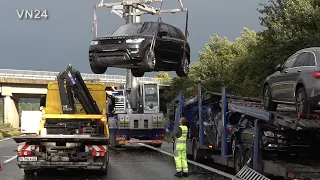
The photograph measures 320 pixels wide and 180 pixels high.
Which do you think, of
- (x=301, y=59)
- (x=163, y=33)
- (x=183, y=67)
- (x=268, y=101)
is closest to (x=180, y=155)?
(x=268, y=101)

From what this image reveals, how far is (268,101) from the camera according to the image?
12297 mm

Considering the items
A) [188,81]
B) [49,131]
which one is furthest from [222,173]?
[188,81]

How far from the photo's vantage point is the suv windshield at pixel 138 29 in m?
15.4

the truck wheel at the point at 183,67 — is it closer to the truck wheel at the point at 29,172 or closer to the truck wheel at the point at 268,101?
the truck wheel at the point at 268,101

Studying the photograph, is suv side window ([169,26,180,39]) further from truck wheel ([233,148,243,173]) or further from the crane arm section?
truck wheel ([233,148,243,173])

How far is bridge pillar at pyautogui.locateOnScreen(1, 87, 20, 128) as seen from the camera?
58.9 meters

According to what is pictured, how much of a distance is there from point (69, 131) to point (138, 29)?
3.71 meters

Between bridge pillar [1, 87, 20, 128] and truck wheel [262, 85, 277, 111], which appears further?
bridge pillar [1, 87, 20, 128]

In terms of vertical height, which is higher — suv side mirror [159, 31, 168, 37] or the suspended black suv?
suv side mirror [159, 31, 168, 37]

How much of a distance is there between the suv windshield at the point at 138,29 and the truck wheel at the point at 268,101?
14.2ft

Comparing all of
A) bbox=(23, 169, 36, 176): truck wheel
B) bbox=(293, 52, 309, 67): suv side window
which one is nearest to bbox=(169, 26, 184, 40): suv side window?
bbox=(293, 52, 309, 67): suv side window

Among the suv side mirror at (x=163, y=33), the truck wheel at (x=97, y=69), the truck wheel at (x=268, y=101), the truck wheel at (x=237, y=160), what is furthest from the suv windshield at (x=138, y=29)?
the truck wheel at (x=237, y=160)

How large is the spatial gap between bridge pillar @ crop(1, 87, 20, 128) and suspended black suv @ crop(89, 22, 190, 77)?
149 feet

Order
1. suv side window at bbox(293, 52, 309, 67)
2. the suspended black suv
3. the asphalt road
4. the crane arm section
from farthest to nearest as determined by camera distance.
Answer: the suspended black suv → the crane arm section → the asphalt road → suv side window at bbox(293, 52, 309, 67)
